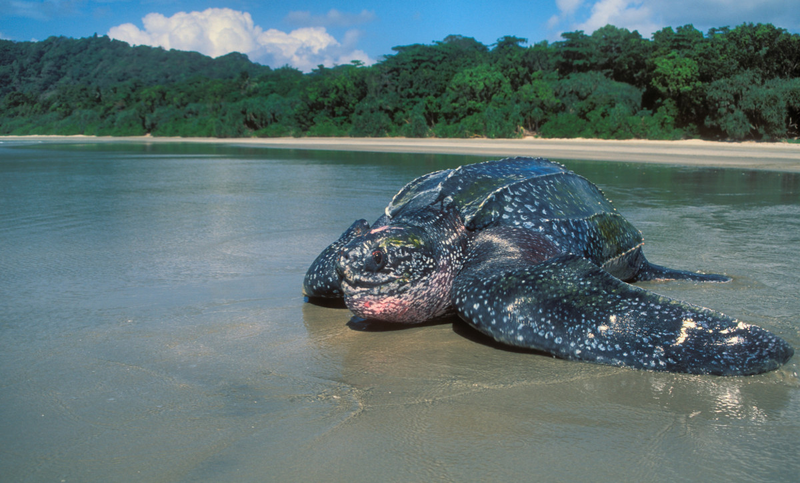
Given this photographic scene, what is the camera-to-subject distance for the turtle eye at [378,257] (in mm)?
2633

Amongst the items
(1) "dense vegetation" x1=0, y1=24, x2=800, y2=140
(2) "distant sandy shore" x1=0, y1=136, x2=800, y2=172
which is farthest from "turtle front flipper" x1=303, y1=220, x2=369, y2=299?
(1) "dense vegetation" x1=0, y1=24, x2=800, y2=140

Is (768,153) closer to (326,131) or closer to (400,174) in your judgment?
(400,174)

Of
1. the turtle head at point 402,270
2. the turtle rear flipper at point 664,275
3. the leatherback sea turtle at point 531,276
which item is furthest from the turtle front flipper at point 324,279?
the turtle rear flipper at point 664,275

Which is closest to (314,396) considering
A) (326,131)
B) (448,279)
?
(448,279)

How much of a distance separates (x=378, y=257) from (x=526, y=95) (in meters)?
27.6

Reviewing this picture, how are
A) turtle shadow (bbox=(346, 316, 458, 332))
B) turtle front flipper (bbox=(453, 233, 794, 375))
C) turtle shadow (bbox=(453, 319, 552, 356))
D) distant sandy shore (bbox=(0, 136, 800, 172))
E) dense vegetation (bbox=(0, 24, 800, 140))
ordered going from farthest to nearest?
1. dense vegetation (bbox=(0, 24, 800, 140))
2. distant sandy shore (bbox=(0, 136, 800, 172))
3. turtle shadow (bbox=(346, 316, 458, 332))
4. turtle shadow (bbox=(453, 319, 552, 356))
5. turtle front flipper (bbox=(453, 233, 794, 375))

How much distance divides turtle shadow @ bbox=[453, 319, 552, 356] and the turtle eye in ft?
1.90

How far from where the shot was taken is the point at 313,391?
2232 mm

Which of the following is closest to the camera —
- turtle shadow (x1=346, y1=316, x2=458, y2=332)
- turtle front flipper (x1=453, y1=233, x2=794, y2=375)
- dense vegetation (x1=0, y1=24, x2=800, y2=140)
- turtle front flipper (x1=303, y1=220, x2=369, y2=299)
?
turtle front flipper (x1=453, y1=233, x2=794, y2=375)

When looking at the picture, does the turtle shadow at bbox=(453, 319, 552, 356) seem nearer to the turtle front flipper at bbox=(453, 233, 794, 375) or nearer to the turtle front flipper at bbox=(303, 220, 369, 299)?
the turtle front flipper at bbox=(453, 233, 794, 375)

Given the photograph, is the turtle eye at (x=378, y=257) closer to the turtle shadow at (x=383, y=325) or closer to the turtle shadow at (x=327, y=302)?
the turtle shadow at (x=383, y=325)

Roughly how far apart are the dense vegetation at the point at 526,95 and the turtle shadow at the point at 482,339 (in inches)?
812

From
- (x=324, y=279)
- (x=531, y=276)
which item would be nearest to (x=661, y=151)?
(x=324, y=279)

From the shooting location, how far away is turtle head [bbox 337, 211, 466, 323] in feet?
8.73
